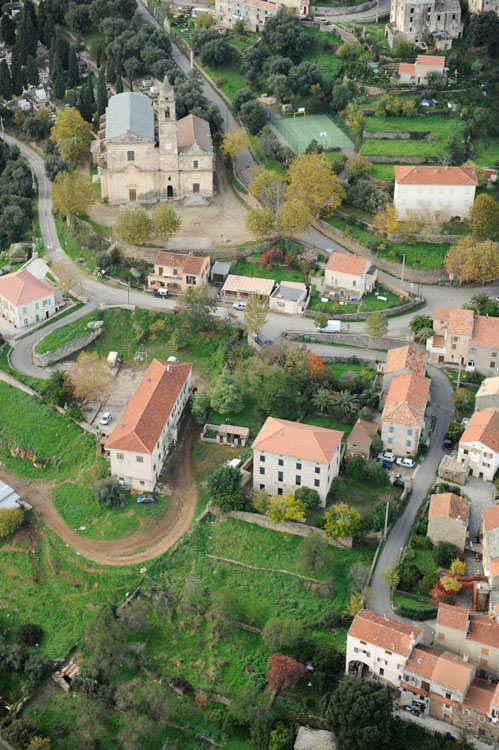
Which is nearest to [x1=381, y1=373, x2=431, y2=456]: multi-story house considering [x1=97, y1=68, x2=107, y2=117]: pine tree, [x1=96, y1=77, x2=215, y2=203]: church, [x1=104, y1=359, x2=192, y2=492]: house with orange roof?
[x1=104, y1=359, x2=192, y2=492]: house with orange roof

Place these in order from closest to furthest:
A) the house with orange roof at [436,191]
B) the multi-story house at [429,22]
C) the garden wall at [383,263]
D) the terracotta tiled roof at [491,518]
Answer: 1. the terracotta tiled roof at [491,518]
2. the garden wall at [383,263]
3. the house with orange roof at [436,191]
4. the multi-story house at [429,22]

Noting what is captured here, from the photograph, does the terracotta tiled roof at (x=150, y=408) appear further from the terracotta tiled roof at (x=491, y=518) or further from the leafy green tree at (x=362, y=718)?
the terracotta tiled roof at (x=491, y=518)

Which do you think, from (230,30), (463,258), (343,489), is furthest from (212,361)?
(230,30)

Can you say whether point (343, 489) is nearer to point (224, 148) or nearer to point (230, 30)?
point (224, 148)

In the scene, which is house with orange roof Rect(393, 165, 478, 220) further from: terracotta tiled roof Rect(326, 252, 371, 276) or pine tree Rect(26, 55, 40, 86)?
pine tree Rect(26, 55, 40, 86)

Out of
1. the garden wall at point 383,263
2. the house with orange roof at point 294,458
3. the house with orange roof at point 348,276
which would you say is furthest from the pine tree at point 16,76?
the house with orange roof at point 294,458

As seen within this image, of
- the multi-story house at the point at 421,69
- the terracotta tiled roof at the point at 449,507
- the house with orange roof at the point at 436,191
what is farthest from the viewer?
the multi-story house at the point at 421,69

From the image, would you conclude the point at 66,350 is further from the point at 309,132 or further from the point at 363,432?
the point at 309,132

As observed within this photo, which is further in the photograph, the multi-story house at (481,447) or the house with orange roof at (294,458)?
the multi-story house at (481,447)
